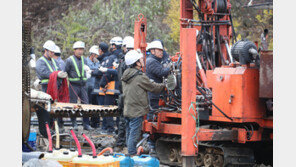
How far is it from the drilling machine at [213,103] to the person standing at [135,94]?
553mm

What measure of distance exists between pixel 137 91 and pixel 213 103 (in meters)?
1.42

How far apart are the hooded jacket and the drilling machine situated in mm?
536

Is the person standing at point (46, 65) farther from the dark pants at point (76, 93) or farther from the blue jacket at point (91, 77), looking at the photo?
the blue jacket at point (91, 77)

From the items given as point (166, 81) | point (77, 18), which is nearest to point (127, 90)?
point (166, 81)

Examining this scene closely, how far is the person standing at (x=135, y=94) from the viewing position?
9.59 m

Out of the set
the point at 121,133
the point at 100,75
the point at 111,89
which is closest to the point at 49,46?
the point at 100,75

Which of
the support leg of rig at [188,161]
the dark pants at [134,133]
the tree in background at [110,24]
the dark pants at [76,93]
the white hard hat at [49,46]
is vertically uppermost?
the tree in background at [110,24]

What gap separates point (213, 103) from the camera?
29.7 feet

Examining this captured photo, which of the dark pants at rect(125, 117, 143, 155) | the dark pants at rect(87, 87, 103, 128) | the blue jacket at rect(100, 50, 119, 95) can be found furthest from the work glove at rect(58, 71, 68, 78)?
the dark pants at rect(125, 117, 143, 155)

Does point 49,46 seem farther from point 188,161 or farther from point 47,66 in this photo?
point 188,161

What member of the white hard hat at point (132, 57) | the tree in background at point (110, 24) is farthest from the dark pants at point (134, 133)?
the tree in background at point (110, 24)

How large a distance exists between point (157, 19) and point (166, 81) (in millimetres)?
14845

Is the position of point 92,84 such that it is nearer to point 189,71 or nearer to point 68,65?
point 68,65

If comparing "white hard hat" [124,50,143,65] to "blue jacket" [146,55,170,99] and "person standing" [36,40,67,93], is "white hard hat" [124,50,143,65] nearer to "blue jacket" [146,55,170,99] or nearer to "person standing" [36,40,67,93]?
"blue jacket" [146,55,170,99]
